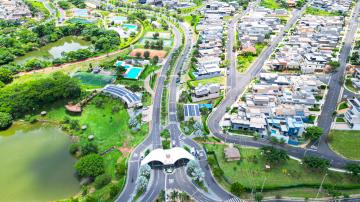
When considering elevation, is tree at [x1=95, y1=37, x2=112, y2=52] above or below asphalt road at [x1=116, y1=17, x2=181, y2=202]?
above

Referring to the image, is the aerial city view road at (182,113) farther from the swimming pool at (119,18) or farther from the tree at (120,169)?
the swimming pool at (119,18)

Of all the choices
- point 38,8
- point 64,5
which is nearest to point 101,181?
point 38,8

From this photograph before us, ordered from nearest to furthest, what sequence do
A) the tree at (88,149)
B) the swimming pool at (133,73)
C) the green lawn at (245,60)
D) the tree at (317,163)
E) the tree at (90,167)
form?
1. the tree at (317,163)
2. the tree at (90,167)
3. the tree at (88,149)
4. the swimming pool at (133,73)
5. the green lawn at (245,60)

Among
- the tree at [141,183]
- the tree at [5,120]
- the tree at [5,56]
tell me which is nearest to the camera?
the tree at [141,183]

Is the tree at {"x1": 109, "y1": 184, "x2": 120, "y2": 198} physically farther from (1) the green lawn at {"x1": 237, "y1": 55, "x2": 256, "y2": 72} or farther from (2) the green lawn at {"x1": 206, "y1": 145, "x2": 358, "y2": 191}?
(1) the green lawn at {"x1": 237, "y1": 55, "x2": 256, "y2": 72}

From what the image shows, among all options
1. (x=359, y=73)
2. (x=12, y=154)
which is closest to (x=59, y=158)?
(x=12, y=154)

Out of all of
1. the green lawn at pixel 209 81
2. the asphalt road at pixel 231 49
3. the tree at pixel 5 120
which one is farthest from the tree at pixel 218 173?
the tree at pixel 5 120

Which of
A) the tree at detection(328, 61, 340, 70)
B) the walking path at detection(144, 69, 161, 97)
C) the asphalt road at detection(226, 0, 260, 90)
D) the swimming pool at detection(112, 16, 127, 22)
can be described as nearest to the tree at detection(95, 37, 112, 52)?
the walking path at detection(144, 69, 161, 97)
